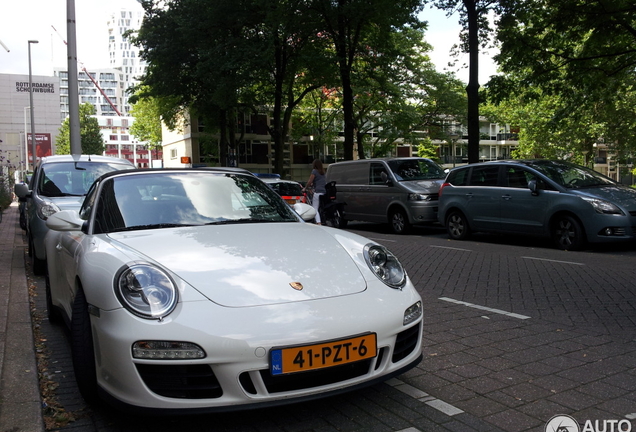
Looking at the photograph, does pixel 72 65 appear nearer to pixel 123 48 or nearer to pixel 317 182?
pixel 317 182

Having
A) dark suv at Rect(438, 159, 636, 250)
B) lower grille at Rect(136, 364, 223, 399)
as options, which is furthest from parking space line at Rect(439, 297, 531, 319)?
dark suv at Rect(438, 159, 636, 250)

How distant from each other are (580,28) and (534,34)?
1.56 m

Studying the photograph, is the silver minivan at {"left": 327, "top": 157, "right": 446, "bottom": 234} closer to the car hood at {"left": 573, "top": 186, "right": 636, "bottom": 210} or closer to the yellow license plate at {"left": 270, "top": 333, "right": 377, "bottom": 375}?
the car hood at {"left": 573, "top": 186, "right": 636, "bottom": 210}

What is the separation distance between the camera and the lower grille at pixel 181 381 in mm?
2688

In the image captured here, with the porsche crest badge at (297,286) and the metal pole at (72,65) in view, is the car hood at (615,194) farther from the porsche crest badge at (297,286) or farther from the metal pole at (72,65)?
the metal pole at (72,65)

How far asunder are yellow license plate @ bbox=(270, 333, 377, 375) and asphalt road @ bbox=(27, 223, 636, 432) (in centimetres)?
40

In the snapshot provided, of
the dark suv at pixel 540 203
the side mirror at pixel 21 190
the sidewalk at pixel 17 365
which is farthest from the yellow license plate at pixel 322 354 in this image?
the dark suv at pixel 540 203

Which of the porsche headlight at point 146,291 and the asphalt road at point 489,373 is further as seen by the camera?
the asphalt road at point 489,373

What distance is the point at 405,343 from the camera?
10.4 feet

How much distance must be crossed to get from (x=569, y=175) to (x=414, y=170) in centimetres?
486

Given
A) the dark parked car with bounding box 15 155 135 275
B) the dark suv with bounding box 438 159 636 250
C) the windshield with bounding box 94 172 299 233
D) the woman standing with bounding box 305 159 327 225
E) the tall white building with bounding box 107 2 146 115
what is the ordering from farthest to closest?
the tall white building with bounding box 107 2 146 115
the woman standing with bounding box 305 159 327 225
the dark suv with bounding box 438 159 636 250
the dark parked car with bounding box 15 155 135 275
the windshield with bounding box 94 172 299 233

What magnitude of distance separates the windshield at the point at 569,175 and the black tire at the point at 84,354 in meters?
9.53

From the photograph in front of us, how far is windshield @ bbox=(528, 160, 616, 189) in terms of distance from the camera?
10734 millimetres

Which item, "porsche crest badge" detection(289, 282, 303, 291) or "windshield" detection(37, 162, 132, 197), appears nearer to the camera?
"porsche crest badge" detection(289, 282, 303, 291)
